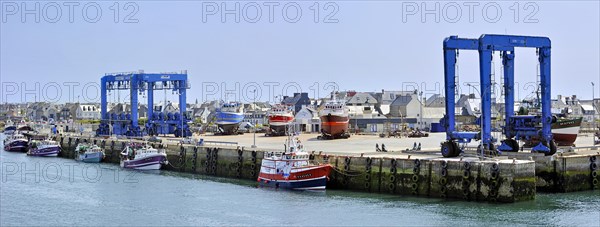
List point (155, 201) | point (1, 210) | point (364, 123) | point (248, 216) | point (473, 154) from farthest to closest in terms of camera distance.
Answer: point (364, 123)
point (473, 154)
point (155, 201)
point (1, 210)
point (248, 216)

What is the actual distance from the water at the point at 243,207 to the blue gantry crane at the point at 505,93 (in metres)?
6.03

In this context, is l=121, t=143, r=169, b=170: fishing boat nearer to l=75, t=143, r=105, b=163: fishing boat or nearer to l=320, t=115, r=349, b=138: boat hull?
l=75, t=143, r=105, b=163: fishing boat

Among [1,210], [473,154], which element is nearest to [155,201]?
[1,210]

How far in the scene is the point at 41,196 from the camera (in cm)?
4806

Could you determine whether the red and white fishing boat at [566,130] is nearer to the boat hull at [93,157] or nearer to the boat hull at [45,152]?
the boat hull at [93,157]

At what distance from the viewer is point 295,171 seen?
47.4 meters

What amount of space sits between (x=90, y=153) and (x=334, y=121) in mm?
23564

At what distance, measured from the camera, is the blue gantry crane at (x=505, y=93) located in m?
49.9

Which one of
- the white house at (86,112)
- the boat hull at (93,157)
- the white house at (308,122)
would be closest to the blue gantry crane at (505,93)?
the boat hull at (93,157)

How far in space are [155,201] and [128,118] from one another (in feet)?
155

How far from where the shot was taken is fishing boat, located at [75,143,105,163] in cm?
7594

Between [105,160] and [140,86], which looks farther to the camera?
[140,86]

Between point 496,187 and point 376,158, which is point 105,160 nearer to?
point 376,158

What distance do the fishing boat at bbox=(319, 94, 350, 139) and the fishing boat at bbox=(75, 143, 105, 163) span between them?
2161cm
